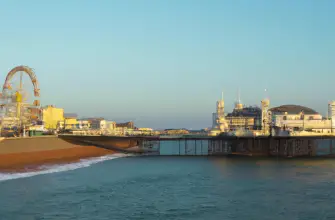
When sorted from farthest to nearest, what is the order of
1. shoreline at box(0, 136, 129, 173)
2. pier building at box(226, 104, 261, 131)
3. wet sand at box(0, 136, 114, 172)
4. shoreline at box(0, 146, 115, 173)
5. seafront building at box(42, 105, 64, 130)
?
pier building at box(226, 104, 261, 131), seafront building at box(42, 105, 64, 130), wet sand at box(0, 136, 114, 172), shoreline at box(0, 136, 129, 173), shoreline at box(0, 146, 115, 173)

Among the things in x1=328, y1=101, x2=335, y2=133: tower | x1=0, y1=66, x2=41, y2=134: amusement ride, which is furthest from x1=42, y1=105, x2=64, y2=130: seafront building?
x1=328, y1=101, x2=335, y2=133: tower

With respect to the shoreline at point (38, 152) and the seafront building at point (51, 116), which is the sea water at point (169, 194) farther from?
the seafront building at point (51, 116)

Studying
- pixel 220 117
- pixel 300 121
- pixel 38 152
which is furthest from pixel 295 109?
pixel 38 152

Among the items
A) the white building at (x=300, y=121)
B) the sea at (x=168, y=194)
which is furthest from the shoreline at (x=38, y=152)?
the white building at (x=300, y=121)

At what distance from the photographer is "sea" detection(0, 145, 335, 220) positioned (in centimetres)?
3027

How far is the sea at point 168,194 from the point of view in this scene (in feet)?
99.3

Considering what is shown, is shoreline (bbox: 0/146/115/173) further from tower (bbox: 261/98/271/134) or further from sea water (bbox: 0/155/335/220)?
tower (bbox: 261/98/271/134)

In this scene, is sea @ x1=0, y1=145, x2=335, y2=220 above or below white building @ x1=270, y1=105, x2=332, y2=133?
below

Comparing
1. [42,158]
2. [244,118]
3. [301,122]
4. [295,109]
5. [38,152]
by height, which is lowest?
[42,158]

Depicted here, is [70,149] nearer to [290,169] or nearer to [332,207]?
[290,169]

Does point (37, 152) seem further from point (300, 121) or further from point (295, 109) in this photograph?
point (295, 109)

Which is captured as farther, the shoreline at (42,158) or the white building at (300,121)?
the white building at (300,121)

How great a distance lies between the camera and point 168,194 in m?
38.2

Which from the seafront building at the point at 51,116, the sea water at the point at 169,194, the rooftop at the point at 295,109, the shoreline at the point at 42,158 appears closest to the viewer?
the sea water at the point at 169,194
